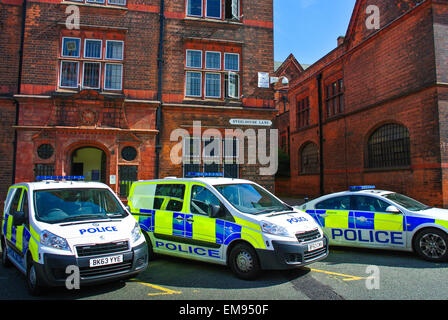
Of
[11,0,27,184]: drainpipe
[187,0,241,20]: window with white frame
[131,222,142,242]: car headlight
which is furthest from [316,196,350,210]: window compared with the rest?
[11,0,27,184]: drainpipe

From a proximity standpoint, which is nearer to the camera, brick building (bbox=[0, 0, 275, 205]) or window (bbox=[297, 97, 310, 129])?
brick building (bbox=[0, 0, 275, 205])

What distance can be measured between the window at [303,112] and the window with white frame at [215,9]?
13.0 metres

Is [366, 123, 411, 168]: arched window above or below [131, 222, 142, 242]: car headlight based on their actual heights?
above

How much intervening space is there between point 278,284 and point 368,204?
360 cm

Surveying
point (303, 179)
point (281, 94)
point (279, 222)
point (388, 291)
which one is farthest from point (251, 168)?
point (281, 94)

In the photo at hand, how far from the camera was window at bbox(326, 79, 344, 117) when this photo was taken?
21.2 m

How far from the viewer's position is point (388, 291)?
4906mm

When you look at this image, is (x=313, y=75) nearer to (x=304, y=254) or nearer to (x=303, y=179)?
(x=303, y=179)

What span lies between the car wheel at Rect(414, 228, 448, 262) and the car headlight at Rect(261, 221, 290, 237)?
3.39 m

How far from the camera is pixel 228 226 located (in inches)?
230

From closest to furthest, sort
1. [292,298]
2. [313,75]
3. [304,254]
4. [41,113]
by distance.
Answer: [292,298] → [304,254] → [41,113] → [313,75]

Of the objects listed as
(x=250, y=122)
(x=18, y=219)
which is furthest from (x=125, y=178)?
(x=18, y=219)

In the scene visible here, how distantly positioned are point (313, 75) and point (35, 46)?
18.6 meters

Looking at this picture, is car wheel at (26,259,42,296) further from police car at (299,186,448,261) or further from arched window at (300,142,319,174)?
arched window at (300,142,319,174)
